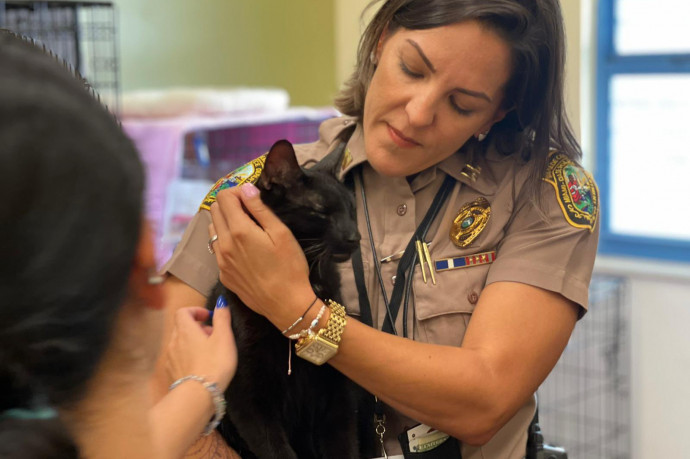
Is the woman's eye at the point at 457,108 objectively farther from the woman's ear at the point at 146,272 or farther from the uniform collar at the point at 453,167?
the woman's ear at the point at 146,272

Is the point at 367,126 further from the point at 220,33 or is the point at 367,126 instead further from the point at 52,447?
the point at 220,33

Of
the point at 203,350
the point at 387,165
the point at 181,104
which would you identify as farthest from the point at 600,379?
the point at 203,350

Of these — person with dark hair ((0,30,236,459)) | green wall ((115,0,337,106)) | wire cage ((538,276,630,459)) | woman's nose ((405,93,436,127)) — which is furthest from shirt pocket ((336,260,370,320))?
green wall ((115,0,337,106))

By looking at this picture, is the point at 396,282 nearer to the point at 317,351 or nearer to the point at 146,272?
the point at 317,351

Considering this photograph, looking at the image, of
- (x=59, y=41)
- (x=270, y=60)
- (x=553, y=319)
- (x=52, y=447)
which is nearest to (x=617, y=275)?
(x=270, y=60)

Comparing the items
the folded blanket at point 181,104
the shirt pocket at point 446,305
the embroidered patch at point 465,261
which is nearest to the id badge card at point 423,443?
the shirt pocket at point 446,305

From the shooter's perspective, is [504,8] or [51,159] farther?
[504,8]

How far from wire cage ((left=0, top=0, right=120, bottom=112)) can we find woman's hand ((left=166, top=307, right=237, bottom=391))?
1091 mm

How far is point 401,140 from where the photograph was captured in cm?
123

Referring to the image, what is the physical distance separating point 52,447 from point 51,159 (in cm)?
19

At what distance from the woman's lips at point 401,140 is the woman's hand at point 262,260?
0.26 m

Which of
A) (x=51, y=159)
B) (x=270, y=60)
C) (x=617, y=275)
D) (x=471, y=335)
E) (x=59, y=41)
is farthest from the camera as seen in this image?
(x=270, y=60)

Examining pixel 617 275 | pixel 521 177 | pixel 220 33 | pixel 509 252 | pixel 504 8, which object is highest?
pixel 220 33

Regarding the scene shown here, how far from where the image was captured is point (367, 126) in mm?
1278
